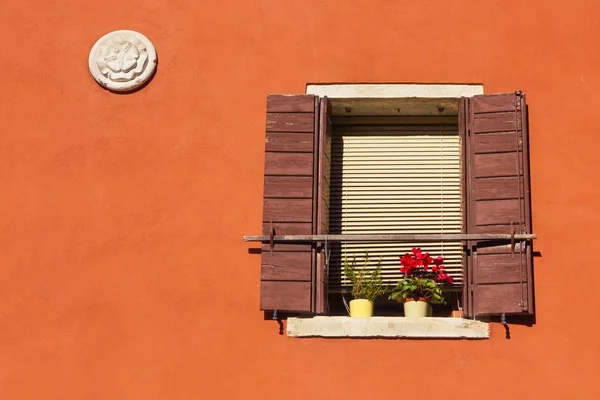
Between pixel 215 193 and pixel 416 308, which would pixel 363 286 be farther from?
pixel 215 193

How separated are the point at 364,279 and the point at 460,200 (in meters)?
0.65

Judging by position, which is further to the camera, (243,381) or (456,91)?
(456,91)

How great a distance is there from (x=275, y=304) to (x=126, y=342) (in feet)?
2.45

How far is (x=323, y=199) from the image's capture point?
645cm

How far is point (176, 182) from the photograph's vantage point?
6.53 m

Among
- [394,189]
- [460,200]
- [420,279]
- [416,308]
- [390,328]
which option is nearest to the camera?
[390,328]

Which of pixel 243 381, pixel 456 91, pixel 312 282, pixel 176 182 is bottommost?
pixel 243 381

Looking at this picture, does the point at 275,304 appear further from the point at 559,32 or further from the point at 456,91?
the point at 559,32

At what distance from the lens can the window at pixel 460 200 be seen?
20.4 feet

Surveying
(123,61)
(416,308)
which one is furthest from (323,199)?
(123,61)

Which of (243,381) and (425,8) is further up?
(425,8)

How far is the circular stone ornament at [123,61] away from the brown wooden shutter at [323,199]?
3.04 ft

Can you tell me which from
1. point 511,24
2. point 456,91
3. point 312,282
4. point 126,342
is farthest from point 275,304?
point 511,24

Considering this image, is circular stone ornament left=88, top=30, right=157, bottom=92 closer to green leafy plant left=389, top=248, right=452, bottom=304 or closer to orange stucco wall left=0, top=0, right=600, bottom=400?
orange stucco wall left=0, top=0, right=600, bottom=400
